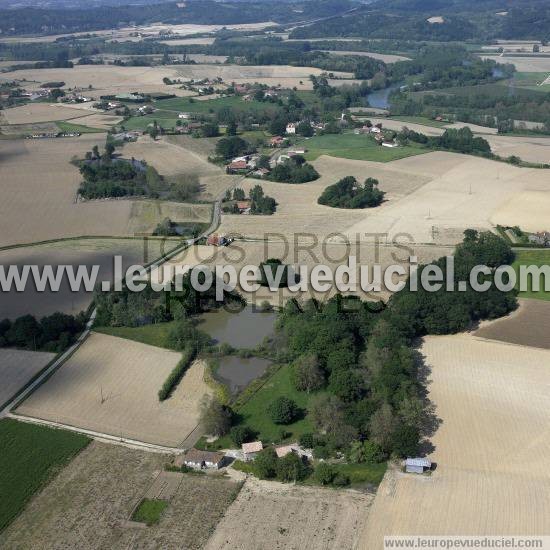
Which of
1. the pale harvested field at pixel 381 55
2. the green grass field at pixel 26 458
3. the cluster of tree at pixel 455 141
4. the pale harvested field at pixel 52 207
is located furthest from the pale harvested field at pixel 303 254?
the pale harvested field at pixel 381 55

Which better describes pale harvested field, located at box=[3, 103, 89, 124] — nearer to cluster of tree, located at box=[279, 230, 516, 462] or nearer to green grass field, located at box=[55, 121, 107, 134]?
green grass field, located at box=[55, 121, 107, 134]

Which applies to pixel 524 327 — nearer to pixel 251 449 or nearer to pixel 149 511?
pixel 251 449

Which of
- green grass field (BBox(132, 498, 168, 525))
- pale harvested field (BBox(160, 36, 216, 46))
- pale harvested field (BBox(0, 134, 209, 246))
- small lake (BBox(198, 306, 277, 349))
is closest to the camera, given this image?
green grass field (BBox(132, 498, 168, 525))

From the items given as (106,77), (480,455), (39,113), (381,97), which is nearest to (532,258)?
(480,455)

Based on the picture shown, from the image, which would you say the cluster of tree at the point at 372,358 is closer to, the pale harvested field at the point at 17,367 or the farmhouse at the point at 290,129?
the pale harvested field at the point at 17,367

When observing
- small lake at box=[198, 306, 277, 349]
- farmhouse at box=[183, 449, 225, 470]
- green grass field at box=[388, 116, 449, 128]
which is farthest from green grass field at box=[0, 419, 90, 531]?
green grass field at box=[388, 116, 449, 128]

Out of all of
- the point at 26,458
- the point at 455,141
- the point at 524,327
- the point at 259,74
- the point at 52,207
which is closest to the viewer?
the point at 26,458

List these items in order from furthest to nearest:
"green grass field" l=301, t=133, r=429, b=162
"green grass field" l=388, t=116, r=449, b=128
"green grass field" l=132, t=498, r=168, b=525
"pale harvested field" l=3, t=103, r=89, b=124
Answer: "pale harvested field" l=3, t=103, r=89, b=124
"green grass field" l=388, t=116, r=449, b=128
"green grass field" l=301, t=133, r=429, b=162
"green grass field" l=132, t=498, r=168, b=525
